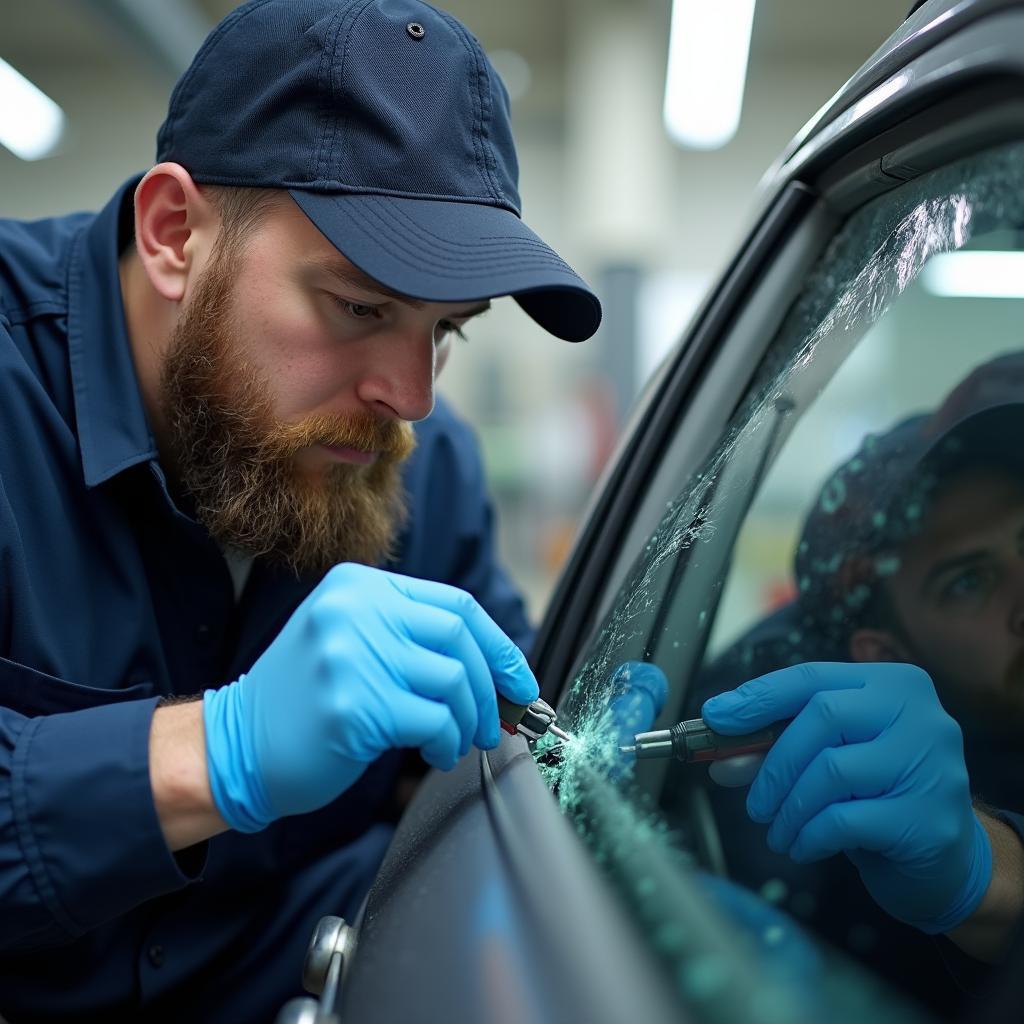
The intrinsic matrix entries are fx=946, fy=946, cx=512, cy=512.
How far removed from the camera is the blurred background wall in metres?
6.31

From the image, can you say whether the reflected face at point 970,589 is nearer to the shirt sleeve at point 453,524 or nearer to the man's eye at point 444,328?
the man's eye at point 444,328

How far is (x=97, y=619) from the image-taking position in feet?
3.64

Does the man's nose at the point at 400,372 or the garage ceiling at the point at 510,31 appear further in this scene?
the garage ceiling at the point at 510,31

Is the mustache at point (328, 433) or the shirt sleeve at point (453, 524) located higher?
the mustache at point (328, 433)

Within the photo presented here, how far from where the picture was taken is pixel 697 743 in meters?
0.84

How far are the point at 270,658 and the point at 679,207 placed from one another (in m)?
7.33

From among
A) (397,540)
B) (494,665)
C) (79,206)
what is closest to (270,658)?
(494,665)

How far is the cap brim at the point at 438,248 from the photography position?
96 centimetres

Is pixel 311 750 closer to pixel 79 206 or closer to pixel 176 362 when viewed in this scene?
pixel 176 362

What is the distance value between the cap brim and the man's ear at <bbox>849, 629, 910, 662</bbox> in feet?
1.52

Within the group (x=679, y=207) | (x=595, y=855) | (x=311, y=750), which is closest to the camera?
(x=595, y=855)

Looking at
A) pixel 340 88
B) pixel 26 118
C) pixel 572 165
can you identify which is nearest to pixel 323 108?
pixel 340 88

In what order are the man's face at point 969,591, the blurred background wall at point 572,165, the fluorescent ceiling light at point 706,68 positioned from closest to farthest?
the man's face at point 969,591 → the fluorescent ceiling light at point 706,68 → the blurred background wall at point 572,165

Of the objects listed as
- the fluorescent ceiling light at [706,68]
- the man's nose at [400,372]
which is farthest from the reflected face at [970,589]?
the fluorescent ceiling light at [706,68]
